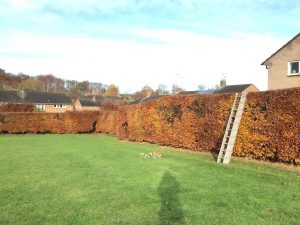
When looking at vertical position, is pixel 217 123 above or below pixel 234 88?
below

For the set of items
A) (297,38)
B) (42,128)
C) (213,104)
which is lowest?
(42,128)

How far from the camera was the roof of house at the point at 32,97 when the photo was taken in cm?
8999

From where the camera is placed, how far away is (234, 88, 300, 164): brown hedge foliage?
12367mm

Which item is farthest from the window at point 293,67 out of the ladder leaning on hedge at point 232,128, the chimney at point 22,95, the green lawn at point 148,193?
the chimney at point 22,95

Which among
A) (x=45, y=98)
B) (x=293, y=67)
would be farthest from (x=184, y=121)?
(x=45, y=98)

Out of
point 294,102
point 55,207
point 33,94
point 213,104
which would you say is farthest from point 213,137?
point 33,94

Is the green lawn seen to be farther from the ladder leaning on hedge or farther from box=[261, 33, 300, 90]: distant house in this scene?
box=[261, 33, 300, 90]: distant house

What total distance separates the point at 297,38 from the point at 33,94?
7769 cm

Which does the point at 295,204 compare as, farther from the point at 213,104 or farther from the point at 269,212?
the point at 213,104

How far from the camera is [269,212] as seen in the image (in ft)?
23.3

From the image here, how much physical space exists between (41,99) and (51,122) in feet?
192

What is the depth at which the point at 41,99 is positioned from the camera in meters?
95.8

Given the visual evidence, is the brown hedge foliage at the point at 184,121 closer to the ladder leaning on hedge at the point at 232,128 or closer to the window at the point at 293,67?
the ladder leaning on hedge at the point at 232,128

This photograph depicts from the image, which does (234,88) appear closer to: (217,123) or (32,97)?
(217,123)
